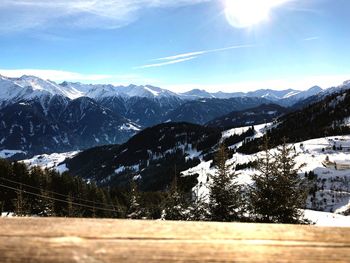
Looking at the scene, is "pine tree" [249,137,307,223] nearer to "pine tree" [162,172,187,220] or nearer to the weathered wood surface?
"pine tree" [162,172,187,220]

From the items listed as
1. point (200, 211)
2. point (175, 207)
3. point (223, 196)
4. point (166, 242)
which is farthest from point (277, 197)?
point (166, 242)

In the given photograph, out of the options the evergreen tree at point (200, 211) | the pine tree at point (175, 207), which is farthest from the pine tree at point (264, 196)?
the pine tree at point (175, 207)

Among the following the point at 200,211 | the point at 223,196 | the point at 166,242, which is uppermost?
the point at 166,242

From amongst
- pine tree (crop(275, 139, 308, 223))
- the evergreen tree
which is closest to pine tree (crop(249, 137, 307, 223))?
pine tree (crop(275, 139, 308, 223))

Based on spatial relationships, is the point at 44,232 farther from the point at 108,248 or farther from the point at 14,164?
the point at 14,164

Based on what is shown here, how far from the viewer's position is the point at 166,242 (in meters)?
2.46

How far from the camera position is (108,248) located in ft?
7.79

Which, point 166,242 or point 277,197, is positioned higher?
point 166,242

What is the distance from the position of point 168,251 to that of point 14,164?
96.6 metres

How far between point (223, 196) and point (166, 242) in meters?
29.4

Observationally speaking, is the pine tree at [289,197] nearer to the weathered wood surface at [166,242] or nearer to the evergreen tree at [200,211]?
the evergreen tree at [200,211]

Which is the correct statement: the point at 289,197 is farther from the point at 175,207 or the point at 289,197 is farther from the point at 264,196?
the point at 175,207

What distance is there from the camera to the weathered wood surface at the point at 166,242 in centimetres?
232

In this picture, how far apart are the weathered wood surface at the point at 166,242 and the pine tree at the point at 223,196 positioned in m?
28.4
